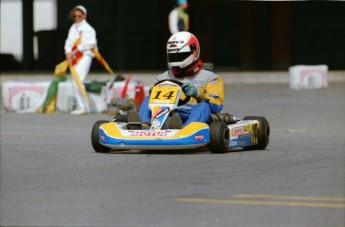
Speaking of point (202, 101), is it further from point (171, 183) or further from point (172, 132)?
point (171, 183)

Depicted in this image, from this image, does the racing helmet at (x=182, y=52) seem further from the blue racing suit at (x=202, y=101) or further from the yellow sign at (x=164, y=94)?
the yellow sign at (x=164, y=94)

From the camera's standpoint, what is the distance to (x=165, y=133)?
11.9 meters

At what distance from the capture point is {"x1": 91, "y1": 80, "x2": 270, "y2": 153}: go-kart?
38.8 feet

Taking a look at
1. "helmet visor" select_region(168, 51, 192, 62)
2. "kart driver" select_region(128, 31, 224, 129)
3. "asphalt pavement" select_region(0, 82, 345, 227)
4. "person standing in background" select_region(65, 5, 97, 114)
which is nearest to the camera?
"asphalt pavement" select_region(0, 82, 345, 227)

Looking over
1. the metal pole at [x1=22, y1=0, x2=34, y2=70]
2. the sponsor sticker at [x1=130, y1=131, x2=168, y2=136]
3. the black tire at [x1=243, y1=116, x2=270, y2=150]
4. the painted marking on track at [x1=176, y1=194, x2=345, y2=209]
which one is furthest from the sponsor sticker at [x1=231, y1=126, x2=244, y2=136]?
the metal pole at [x1=22, y1=0, x2=34, y2=70]

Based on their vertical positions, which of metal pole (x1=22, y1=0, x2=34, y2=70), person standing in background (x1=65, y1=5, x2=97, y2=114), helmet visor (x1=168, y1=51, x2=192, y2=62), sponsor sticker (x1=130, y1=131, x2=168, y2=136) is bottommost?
metal pole (x1=22, y1=0, x2=34, y2=70)

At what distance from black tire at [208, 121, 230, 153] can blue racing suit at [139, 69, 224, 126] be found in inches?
10.3

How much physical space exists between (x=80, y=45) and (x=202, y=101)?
6813 mm

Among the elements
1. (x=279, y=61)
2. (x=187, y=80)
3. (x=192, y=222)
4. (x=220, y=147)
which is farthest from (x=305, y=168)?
(x=279, y=61)

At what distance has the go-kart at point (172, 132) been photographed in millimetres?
11812

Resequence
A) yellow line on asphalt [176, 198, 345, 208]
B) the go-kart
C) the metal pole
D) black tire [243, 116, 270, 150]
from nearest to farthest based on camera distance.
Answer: yellow line on asphalt [176, 198, 345, 208], the go-kart, black tire [243, 116, 270, 150], the metal pole

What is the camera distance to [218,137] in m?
11.9

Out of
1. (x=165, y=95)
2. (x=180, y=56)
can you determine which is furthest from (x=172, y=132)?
(x=180, y=56)

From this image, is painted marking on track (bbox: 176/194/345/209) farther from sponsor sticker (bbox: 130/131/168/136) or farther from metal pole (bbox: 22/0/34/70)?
metal pole (bbox: 22/0/34/70)
